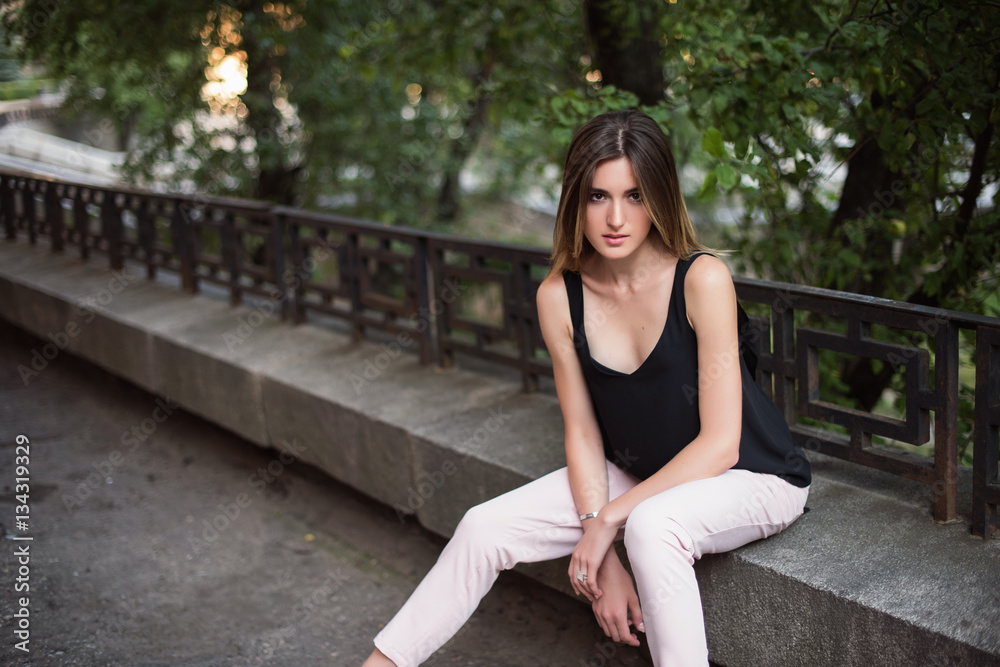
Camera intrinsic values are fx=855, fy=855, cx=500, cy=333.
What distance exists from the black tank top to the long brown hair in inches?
3.7

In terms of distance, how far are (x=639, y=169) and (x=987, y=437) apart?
1142mm

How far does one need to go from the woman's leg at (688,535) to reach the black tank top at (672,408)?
76 millimetres

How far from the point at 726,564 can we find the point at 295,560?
200cm

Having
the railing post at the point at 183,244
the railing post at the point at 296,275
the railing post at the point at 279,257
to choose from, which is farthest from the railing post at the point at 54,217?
the railing post at the point at 296,275

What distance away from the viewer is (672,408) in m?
2.31

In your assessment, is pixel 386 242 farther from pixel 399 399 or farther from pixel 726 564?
pixel 726 564

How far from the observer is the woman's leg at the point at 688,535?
1.95m

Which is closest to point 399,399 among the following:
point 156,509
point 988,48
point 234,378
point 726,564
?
point 234,378

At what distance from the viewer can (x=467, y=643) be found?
301 cm

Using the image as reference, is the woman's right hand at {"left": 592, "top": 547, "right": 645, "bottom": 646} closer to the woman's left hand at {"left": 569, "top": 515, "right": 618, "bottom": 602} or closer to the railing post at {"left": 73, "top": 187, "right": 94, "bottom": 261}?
the woman's left hand at {"left": 569, "top": 515, "right": 618, "bottom": 602}

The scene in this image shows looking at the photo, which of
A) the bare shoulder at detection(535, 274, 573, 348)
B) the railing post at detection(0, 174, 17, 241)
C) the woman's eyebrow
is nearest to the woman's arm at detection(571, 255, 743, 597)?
the woman's eyebrow

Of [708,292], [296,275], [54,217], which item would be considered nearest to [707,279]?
[708,292]

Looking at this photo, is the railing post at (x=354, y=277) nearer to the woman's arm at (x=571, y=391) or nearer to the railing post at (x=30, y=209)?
the woman's arm at (x=571, y=391)

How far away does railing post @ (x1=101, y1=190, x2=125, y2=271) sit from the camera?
5.73m
